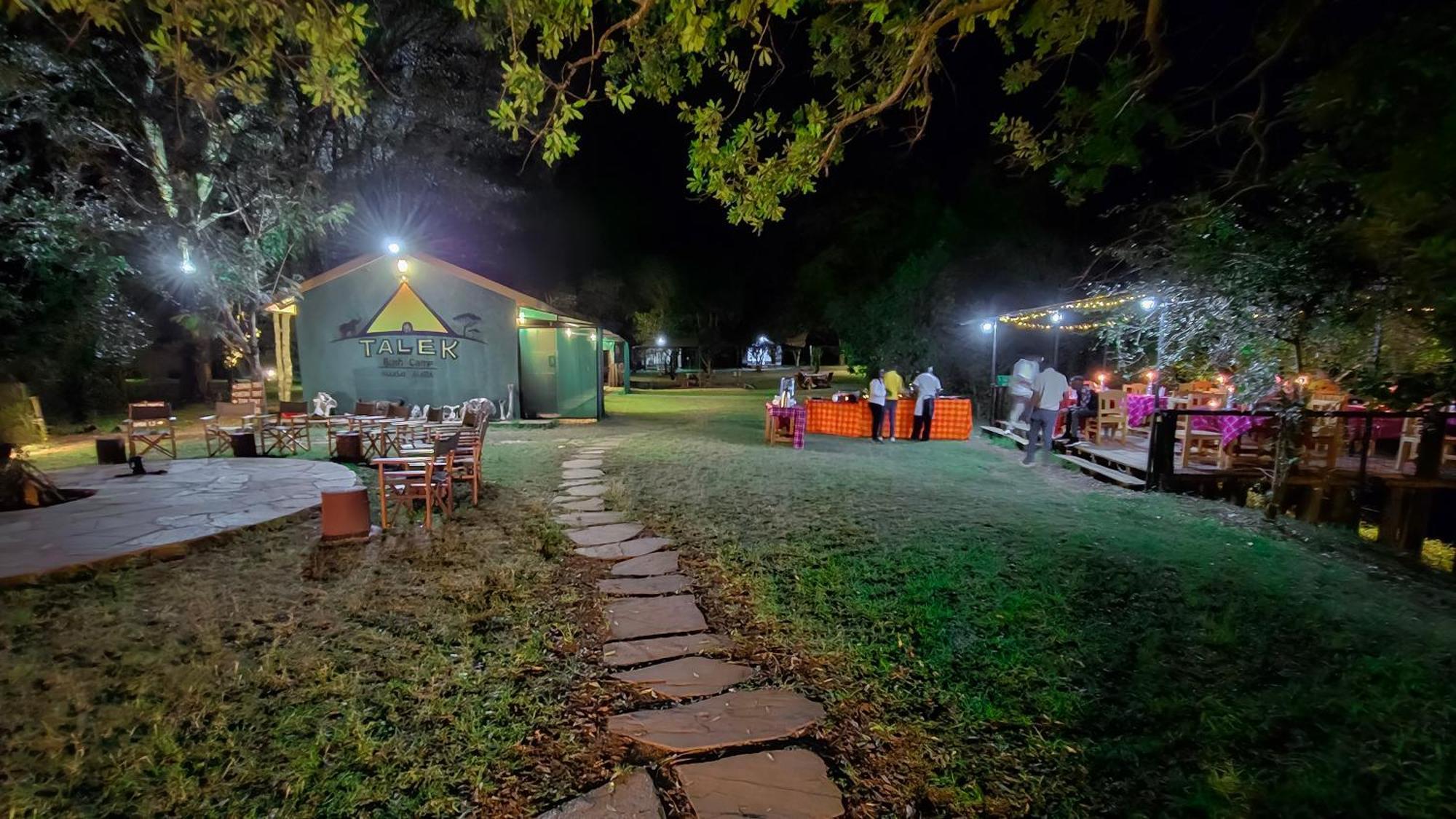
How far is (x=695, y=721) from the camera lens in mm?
2992

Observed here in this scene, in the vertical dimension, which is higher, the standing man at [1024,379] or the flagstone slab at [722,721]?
the standing man at [1024,379]

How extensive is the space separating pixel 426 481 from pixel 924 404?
31.2ft

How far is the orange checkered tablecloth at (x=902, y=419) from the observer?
13.0 m

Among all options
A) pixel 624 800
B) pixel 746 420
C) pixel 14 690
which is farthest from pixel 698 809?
pixel 746 420

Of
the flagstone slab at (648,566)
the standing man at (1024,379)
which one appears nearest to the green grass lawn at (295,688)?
the flagstone slab at (648,566)

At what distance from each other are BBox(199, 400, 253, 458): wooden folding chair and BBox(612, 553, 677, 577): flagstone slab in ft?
26.8

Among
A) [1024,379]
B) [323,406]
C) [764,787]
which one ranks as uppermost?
[1024,379]

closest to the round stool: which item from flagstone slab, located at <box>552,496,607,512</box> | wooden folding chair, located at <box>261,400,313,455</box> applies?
flagstone slab, located at <box>552,496,607,512</box>

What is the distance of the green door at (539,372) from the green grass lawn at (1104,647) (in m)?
8.41

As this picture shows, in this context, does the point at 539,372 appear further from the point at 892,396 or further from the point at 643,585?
the point at 643,585

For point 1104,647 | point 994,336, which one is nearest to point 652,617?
point 1104,647

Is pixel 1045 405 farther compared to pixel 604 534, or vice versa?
pixel 1045 405

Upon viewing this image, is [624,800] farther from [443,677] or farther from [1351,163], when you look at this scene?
[1351,163]

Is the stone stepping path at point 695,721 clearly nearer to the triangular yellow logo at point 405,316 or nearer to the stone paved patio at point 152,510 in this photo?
the stone paved patio at point 152,510
